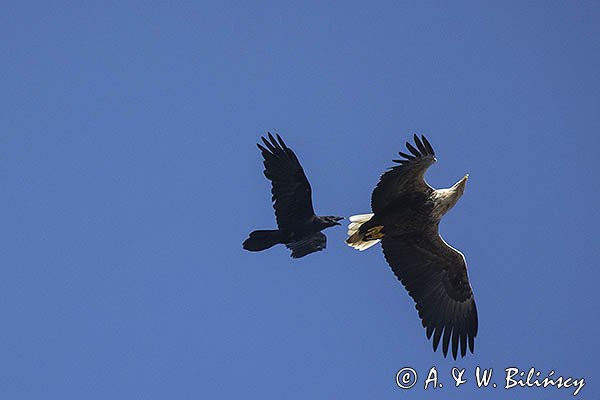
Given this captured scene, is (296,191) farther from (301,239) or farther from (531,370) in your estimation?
(531,370)

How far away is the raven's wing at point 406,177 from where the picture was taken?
11.9m

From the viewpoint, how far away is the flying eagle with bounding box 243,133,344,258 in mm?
13906

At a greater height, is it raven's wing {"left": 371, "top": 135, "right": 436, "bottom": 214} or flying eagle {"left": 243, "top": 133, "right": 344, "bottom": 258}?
flying eagle {"left": 243, "top": 133, "right": 344, "bottom": 258}

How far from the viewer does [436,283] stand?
44.1 feet

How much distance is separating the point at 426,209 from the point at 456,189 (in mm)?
483

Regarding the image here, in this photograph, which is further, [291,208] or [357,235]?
[291,208]

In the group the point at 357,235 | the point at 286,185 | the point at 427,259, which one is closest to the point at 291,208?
the point at 286,185

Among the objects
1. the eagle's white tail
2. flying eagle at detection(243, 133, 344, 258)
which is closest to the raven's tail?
flying eagle at detection(243, 133, 344, 258)

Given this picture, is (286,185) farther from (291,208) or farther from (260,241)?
(260,241)

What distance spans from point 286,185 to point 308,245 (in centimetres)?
82

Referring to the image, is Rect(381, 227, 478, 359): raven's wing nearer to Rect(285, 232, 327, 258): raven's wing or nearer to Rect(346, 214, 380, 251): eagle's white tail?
Rect(346, 214, 380, 251): eagle's white tail


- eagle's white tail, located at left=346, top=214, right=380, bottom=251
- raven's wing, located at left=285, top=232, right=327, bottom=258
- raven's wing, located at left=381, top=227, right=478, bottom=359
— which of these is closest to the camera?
eagle's white tail, located at left=346, top=214, right=380, bottom=251

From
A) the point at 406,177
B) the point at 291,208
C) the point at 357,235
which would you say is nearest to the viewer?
the point at 406,177

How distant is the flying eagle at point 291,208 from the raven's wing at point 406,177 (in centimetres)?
157
